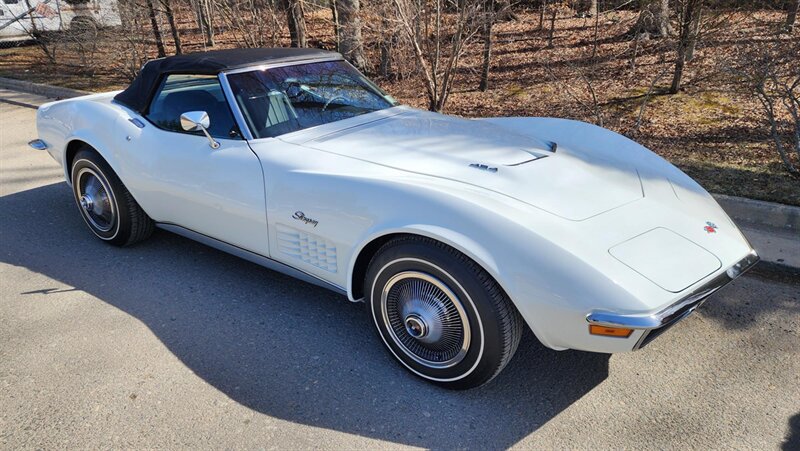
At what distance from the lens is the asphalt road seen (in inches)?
95.7

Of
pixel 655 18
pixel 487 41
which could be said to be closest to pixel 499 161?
pixel 487 41

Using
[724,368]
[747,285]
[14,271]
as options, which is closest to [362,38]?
[14,271]

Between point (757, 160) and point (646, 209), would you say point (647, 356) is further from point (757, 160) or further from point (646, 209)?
point (757, 160)

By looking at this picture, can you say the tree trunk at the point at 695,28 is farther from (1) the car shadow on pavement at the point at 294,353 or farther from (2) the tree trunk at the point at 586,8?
(2) the tree trunk at the point at 586,8

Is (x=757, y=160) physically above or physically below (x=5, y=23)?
below

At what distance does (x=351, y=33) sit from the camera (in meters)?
9.45

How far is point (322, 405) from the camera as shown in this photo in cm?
261

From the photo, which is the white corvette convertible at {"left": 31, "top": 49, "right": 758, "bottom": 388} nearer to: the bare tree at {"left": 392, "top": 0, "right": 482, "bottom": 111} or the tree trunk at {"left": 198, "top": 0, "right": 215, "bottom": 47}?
the bare tree at {"left": 392, "top": 0, "right": 482, "bottom": 111}

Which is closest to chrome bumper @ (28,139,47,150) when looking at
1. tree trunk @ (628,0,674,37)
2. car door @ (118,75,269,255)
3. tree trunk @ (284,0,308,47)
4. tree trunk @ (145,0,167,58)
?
car door @ (118,75,269,255)

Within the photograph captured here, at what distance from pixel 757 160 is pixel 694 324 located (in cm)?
316

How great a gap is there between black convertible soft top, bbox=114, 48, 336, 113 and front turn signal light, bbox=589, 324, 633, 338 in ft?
8.72

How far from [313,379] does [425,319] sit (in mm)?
664

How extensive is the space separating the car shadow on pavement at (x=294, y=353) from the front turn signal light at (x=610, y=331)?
0.55m

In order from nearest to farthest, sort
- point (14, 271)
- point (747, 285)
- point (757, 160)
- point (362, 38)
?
point (747, 285)
point (14, 271)
point (757, 160)
point (362, 38)
